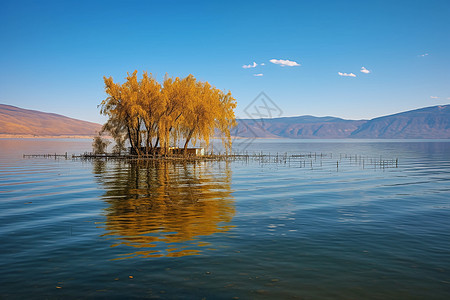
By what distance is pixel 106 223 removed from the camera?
16109 millimetres

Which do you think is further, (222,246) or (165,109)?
(165,109)

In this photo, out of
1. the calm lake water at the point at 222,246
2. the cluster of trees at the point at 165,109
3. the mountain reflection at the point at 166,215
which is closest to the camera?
the calm lake water at the point at 222,246

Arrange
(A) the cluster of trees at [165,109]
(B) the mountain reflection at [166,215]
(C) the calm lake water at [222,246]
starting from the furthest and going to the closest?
(A) the cluster of trees at [165,109] < (B) the mountain reflection at [166,215] < (C) the calm lake water at [222,246]

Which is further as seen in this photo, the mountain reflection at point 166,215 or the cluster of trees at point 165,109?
the cluster of trees at point 165,109

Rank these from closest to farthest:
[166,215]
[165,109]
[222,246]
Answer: [222,246]
[166,215]
[165,109]

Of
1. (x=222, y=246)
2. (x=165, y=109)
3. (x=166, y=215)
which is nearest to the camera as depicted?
(x=222, y=246)

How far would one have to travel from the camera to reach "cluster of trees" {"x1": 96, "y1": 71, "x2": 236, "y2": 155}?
56.2 metres

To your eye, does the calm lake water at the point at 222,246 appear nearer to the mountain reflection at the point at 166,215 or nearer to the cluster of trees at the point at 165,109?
the mountain reflection at the point at 166,215

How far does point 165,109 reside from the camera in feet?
188

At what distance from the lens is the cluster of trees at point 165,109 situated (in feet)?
184

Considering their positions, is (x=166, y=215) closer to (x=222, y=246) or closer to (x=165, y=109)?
(x=222, y=246)

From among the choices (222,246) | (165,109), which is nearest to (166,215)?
(222,246)

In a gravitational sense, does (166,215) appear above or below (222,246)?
above

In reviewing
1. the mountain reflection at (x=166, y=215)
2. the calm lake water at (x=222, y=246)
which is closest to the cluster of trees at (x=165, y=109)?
the mountain reflection at (x=166, y=215)
